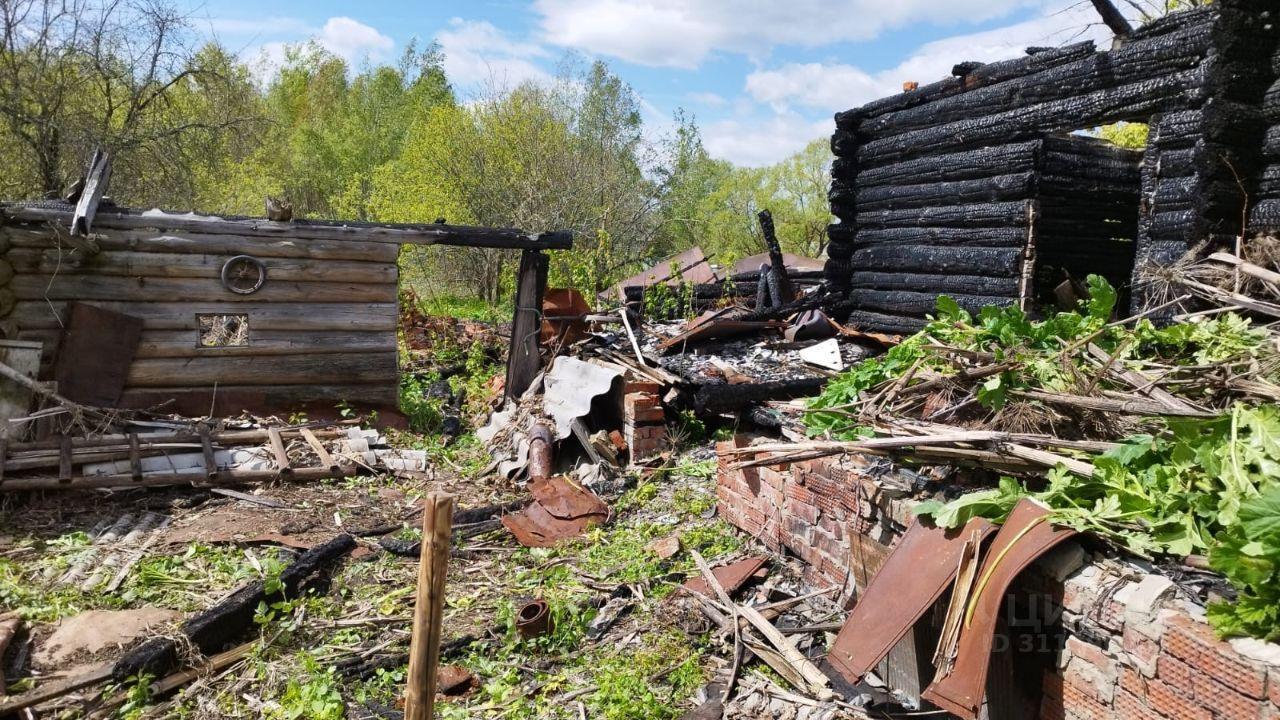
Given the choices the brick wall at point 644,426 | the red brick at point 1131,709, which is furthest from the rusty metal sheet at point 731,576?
the brick wall at point 644,426

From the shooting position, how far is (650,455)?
27.7 feet

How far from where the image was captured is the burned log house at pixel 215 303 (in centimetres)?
888

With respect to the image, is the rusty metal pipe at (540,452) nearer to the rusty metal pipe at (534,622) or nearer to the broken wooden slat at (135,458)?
the rusty metal pipe at (534,622)

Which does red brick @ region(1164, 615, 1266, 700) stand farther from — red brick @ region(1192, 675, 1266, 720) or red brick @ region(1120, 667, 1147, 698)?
red brick @ region(1120, 667, 1147, 698)

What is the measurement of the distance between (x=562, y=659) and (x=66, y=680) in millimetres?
2964

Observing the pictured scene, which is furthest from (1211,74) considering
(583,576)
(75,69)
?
(75,69)

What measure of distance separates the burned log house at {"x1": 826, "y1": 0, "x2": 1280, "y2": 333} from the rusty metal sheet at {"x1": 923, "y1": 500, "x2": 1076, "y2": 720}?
453cm

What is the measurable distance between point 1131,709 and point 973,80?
8463 mm

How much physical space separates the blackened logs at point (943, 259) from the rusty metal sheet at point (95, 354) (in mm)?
9607

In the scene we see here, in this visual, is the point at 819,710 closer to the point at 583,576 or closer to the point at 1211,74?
the point at 583,576

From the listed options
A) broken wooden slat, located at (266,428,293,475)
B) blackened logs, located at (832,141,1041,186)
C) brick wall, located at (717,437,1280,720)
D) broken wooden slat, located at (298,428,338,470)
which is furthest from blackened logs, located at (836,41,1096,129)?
broken wooden slat, located at (266,428,293,475)

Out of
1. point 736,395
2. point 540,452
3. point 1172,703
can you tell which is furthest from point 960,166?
point 1172,703

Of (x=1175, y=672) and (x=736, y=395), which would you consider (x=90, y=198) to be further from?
(x=1175, y=672)

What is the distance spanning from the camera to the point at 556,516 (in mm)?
7324
